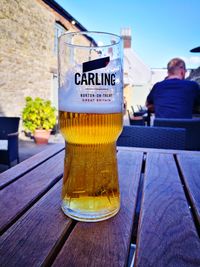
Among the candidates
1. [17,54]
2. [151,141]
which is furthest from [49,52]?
[151,141]

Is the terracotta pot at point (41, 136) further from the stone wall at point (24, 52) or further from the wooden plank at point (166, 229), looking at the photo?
the wooden plank at point (166, 229)

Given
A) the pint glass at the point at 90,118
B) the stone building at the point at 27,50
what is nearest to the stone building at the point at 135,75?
the stone building at the point at 27,50

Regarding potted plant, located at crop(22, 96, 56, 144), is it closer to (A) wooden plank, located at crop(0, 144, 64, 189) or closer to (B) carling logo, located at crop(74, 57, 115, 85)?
(A) wooden plank, located at crop(0, 144, 64, 189)

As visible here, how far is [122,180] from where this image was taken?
823 millimetres

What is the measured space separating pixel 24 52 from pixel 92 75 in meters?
6.82

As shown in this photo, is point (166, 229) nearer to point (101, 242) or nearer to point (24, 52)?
point (101, 242)

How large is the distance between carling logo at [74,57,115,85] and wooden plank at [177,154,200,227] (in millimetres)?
398

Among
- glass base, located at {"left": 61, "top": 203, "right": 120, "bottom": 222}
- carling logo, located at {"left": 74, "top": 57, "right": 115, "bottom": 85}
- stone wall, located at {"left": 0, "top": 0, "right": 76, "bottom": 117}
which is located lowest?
glass base, located at {"left": 61, "top": 203, "right": 120, "bottom": 222}

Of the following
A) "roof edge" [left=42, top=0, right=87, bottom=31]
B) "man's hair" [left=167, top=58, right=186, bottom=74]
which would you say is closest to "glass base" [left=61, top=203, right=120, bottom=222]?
"man's hair" [left=167, top=58, right=186, bottom=74]

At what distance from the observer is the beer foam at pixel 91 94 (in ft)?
Answer: 1.84

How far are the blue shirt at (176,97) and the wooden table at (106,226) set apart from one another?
201 cm

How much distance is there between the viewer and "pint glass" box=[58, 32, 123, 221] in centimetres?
56

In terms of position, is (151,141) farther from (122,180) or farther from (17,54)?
(17,54)

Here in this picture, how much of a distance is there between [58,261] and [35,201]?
0.27m
